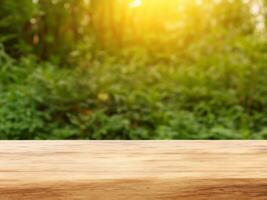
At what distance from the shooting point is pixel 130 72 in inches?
156

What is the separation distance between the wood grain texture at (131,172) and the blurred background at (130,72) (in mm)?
1936

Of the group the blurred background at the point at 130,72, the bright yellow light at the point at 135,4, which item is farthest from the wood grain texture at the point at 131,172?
the bright yellow light at the point at 135,4

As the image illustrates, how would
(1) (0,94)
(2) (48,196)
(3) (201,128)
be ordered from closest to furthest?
1. (2) (48,196)
2. (3) (201,128)
3. (1) (0,94)

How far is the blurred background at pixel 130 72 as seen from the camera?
321 cm

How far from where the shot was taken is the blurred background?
126 inches

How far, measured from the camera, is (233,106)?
3.65 metres

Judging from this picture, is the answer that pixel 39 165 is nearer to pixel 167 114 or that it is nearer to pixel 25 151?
pixel 25 151

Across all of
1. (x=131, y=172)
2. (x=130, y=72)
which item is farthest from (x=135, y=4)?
(x=131, y=172)

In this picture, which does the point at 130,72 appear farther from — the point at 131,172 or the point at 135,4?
the point at 131,172

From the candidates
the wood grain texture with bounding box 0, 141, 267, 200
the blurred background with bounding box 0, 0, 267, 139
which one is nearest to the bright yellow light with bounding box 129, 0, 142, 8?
the blurred background with bounding box 0, 0, 267, 139

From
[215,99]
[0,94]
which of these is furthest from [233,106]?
[0,94]

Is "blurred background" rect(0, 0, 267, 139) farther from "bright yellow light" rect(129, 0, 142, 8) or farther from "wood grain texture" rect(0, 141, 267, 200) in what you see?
"wood grain texture" rect(0, 141, 267, 200)

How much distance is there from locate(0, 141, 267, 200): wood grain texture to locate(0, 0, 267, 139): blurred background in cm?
194

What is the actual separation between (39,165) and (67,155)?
7 centimetres
